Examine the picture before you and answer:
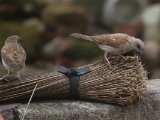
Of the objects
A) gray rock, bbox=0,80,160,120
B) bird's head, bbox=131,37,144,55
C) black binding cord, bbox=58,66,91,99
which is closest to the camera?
gray rock, bbox=0,80,160,120

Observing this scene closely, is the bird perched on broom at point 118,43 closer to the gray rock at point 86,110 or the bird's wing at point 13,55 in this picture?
the gray rock at point 86,110

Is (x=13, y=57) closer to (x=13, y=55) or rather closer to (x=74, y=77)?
(x=13, y=55)

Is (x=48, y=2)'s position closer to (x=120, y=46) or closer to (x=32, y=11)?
(x=32, y=11)

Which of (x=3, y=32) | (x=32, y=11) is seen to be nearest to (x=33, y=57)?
(x=3, y=32)

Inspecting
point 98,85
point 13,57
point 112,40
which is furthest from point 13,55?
point 112,40

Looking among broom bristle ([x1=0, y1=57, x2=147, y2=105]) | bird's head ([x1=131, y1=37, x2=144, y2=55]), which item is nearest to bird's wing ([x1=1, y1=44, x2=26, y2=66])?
broom bristle ([x1=0, y1=57, x2=147, y2=105])

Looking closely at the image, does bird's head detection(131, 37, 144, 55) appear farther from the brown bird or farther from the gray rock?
the brown bird

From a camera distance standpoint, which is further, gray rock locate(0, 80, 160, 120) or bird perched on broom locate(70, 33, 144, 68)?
bird perched on broom locate(70, 33, 144, 68)
